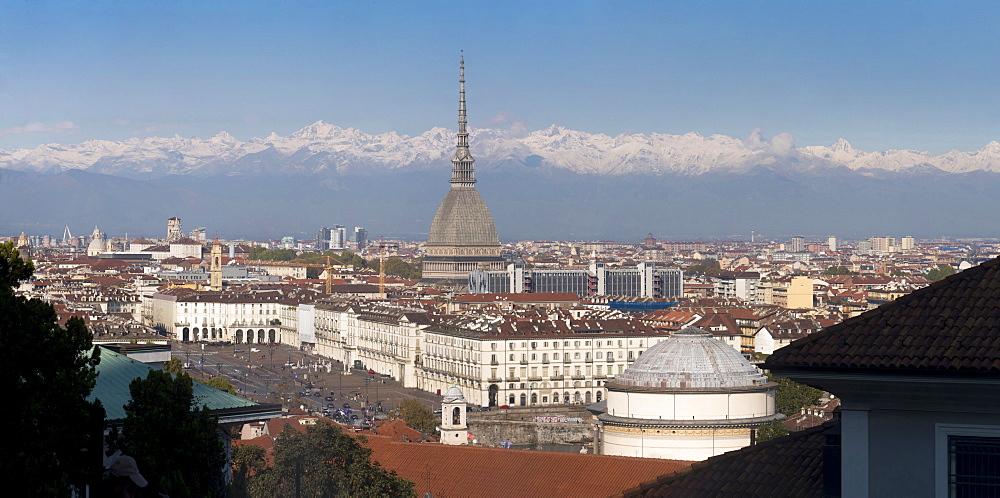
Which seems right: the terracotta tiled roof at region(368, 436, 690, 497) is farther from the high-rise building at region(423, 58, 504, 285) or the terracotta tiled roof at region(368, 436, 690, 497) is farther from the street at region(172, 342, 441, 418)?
the high-rise building at region(423, 58, 504, 285)

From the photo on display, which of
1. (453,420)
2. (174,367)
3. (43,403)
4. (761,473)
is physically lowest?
(453,420)

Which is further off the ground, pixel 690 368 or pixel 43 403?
pixel 43 403

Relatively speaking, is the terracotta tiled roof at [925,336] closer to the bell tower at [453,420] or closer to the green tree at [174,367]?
the green tree at [174,367]

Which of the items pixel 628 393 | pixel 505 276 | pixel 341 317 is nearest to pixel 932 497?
pixel 628 393

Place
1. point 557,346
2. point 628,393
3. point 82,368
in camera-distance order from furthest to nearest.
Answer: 1. point 557,346
2. point 628,393
3. point 82,368

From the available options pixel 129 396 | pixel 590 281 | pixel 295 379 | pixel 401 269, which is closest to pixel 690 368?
pixel 129 396

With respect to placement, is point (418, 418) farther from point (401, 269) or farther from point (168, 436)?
point (401, 269)

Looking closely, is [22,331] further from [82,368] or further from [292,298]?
[292,298]

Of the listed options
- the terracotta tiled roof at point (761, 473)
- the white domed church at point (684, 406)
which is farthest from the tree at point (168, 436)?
the white domed church at point (684, 406)

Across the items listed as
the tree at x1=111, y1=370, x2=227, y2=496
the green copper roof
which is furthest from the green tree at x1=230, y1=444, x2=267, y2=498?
the tree at x1=111, y1=370, x2=227, y2=496
